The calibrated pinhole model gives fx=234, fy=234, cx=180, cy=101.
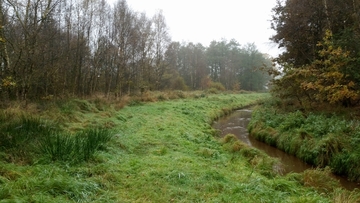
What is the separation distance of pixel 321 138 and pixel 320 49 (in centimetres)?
835

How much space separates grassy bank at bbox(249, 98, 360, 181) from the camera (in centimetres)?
798

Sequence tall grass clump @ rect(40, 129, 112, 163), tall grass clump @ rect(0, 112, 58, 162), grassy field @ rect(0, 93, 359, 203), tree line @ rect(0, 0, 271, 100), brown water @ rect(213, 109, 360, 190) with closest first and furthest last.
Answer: grassy field @ rect(0, 93, 359, 203)
tall grass clump @ rect(0, 112, 58, 162)
tall grass clump @ rect(40, 129, 112, 163)
brown water @ rect(213, 109, 360, 190)
tree line @ rect(0, 0, 271, 100)

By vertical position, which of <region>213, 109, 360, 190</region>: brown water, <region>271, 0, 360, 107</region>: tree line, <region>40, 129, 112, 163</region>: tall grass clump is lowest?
<region>213, 109, 360, 190</region>: brown water

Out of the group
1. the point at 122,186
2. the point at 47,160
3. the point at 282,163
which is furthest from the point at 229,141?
the point at 47,160

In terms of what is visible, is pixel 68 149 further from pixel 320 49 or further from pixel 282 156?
pixel 320 49

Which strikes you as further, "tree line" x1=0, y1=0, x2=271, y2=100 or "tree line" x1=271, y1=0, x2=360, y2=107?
"tree line" x1=0, y1=0, x2=271, y2=100

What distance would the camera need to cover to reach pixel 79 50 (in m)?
19.9

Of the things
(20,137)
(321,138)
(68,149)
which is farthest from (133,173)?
(321,138)

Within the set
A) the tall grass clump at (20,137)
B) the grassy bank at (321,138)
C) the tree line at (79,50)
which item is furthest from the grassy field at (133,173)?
the tree line at (79,50)

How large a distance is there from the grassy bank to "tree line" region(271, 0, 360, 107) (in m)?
1.43

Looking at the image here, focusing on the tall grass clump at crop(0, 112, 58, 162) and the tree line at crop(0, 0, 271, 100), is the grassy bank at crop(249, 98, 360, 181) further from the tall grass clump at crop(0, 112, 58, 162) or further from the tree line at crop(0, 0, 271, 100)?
the tall grass clump at crop(0, 112, 58, 162)

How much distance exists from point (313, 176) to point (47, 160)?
290 inches

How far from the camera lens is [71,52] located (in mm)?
19203

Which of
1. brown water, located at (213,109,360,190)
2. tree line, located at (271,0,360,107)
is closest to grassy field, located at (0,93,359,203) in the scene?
brown water, located at (213,109,360,190)
